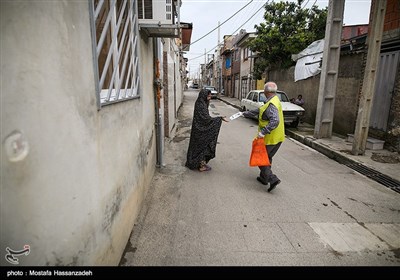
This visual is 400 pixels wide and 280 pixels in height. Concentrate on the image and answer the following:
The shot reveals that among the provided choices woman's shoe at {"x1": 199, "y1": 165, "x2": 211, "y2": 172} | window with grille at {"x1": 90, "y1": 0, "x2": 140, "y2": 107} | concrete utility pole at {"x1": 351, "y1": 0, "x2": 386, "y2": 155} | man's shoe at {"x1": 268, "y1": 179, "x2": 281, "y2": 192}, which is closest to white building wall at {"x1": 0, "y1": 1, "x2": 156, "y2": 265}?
window with grille at {"x1": 90, "y1": 0, "x2": 140, "y2": 107}

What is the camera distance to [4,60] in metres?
1.40

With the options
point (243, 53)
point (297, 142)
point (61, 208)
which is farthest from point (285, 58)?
point (61, 208)

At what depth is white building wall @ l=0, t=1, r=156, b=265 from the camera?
1.44 meters

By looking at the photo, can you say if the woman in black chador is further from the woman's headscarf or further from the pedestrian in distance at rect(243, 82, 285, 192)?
the pedestrian in distance at rect(243, 82, 285, 192)

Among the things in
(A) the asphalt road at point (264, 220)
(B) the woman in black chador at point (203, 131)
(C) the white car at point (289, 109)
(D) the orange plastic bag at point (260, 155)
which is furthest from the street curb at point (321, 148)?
(B) the woman in black chador at point (203, 131)

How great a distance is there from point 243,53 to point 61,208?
2640 centimetres

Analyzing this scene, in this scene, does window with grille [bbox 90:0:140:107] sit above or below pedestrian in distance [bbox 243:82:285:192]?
above

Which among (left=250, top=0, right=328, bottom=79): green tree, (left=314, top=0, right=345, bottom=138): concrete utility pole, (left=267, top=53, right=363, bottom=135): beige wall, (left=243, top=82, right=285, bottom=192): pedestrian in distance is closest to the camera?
(left=243, top=82, right=285, bottom=192): pedestrian in distance

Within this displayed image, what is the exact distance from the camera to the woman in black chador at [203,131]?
5.23 metres

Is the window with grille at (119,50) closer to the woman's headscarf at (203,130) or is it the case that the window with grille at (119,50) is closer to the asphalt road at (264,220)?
the asphalt road at (264,220)

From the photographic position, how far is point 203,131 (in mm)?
5258

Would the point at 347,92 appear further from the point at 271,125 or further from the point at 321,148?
the point at 271,125

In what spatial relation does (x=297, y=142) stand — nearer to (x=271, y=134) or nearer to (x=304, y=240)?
(x=271, y=134)

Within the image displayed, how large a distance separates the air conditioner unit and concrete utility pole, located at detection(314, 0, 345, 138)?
627cm
